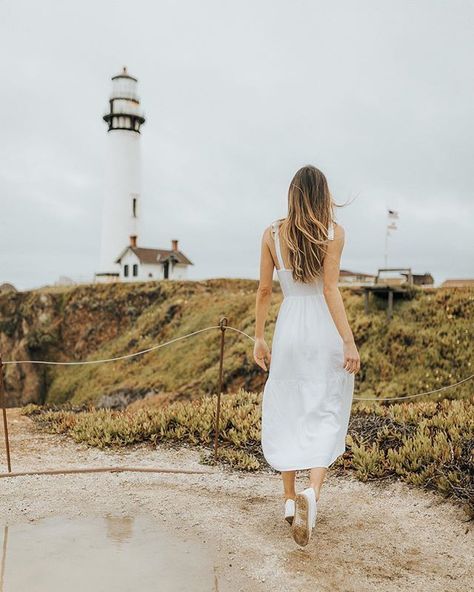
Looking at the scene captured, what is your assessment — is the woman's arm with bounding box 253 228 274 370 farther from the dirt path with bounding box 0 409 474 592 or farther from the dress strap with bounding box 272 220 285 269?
the dirt path with bounding box 0 409 474 592

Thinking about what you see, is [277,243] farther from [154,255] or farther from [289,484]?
[154,255]

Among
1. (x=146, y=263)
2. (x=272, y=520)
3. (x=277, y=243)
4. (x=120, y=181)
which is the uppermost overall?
(x=120, y=181)

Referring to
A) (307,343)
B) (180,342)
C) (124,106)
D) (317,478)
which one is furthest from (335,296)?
(124,106)

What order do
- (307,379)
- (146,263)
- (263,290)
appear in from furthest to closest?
(146,263) < (263,290) < (307,379)

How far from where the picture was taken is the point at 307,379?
12.6 ft

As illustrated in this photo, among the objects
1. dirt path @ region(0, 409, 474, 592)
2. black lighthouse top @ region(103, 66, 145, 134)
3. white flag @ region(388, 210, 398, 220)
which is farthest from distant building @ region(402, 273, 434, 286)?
black lighthouse top @ region(103, 66, 145, 134)

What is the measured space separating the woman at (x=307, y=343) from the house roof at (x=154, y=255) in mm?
36774

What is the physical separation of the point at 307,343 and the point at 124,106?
4072cm

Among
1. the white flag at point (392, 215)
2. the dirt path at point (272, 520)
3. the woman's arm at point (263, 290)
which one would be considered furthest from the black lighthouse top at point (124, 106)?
the woman's arm at point (263, 290)

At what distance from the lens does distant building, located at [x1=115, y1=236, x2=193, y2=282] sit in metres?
40.2

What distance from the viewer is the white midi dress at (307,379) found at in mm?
3781

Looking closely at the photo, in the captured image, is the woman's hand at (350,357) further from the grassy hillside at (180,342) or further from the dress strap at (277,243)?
the grassy hillside at (180,342)

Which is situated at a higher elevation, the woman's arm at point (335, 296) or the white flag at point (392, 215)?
the white flag at point (392, 215)

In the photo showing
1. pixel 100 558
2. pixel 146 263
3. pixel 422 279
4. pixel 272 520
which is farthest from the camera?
pixel 146 263
